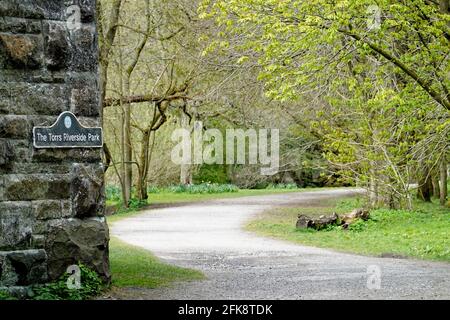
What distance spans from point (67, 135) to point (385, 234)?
1035cm

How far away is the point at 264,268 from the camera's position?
1161 centimetres

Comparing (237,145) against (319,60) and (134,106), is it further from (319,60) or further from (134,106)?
(319,60)

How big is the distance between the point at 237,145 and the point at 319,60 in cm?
2543

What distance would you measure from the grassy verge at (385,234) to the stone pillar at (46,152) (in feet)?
23.8

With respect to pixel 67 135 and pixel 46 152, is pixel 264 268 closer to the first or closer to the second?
pixel 67 135

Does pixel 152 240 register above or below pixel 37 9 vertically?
below

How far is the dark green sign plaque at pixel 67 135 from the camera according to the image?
816cm

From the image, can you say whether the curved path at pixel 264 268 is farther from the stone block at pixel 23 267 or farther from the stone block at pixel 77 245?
the stone block at pixel 23 267

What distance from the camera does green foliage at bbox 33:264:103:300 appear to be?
26.4 ft

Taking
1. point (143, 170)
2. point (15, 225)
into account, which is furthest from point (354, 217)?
point (15, 225)

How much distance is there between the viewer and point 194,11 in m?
22.7

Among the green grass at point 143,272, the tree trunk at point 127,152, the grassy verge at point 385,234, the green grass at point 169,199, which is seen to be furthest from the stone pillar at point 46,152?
the tree trunk at point 127,152
